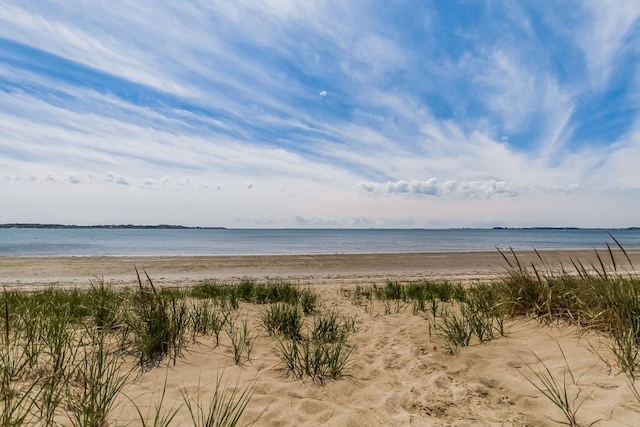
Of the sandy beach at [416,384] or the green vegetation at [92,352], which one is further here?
the sandy beach at [416,384]

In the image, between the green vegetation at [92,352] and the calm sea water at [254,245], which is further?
the calm sea water at [254,245]

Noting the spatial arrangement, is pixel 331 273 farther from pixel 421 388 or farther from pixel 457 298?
pixel 421 388

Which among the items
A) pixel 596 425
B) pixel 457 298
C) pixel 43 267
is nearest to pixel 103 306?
pixel 596 425

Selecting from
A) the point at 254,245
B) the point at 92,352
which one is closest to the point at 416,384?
the point at 92,352

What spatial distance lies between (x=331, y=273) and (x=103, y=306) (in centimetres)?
1374

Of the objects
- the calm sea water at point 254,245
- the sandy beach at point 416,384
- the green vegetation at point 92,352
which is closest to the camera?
the green vegetation at point 92,352

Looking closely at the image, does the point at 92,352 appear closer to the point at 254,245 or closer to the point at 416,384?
the point at 416,384

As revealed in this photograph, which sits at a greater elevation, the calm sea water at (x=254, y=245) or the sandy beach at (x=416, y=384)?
the sandy beach at (x=416, y=384)

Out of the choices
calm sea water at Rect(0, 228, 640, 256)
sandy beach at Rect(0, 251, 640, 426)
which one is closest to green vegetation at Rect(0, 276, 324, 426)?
sandy beach at Rect(0, 251, 640, 426)

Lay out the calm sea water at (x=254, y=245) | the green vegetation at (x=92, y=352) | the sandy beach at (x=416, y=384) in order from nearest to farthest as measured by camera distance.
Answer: the green vegetation at (x=92, y=352)
the sandy beach at (x=416, y=384)
the calm sea water at (x=254, y=245)

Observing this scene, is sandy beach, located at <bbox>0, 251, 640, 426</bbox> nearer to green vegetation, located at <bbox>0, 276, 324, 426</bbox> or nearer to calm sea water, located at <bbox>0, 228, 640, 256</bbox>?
green vegetation, located at <bbox>0, 276, 324, 426</bbox>

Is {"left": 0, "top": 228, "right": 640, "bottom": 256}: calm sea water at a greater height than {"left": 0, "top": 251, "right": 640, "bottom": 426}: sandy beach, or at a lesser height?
lesser

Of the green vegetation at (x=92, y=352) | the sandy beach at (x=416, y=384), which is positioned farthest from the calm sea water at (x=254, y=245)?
the green vegetation at (x=92, y=352)

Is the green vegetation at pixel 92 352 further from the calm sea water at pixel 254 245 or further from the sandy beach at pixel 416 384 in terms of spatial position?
the calm sea water at pixel 254 245
